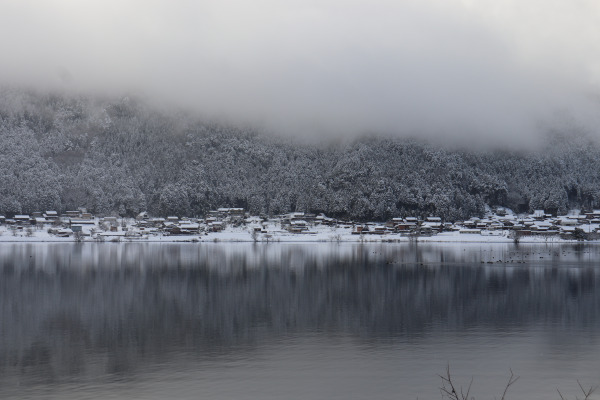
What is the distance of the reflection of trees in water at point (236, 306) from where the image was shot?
3816cm

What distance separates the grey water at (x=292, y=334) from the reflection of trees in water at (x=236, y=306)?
0.16 metres

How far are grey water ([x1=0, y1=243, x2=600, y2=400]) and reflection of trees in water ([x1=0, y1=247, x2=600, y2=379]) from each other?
0.16 meters

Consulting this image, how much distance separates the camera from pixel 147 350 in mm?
36875

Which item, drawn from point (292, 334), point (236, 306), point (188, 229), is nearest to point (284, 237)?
point (188, 229)

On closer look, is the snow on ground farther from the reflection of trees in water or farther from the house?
the reflection of trees in water

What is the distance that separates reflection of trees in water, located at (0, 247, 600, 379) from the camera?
125 feet

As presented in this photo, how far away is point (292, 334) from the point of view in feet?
137

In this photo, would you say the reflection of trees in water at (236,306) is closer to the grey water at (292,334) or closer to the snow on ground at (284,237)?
the grey water at (292,334)

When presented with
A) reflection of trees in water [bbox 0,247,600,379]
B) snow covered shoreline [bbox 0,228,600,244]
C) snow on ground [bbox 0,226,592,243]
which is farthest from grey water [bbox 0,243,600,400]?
snow on ground [bbox 0,226,592,243]

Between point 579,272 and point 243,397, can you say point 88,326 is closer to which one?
point 243,397

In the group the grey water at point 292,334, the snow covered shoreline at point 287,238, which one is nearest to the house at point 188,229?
the snow covered shoreline at point 287,238

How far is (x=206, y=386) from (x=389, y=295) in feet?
110

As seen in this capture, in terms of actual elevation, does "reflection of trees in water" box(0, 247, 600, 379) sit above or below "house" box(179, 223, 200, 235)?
below

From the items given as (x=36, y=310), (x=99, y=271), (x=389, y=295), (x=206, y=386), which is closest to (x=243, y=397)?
(x=206, y=386)
